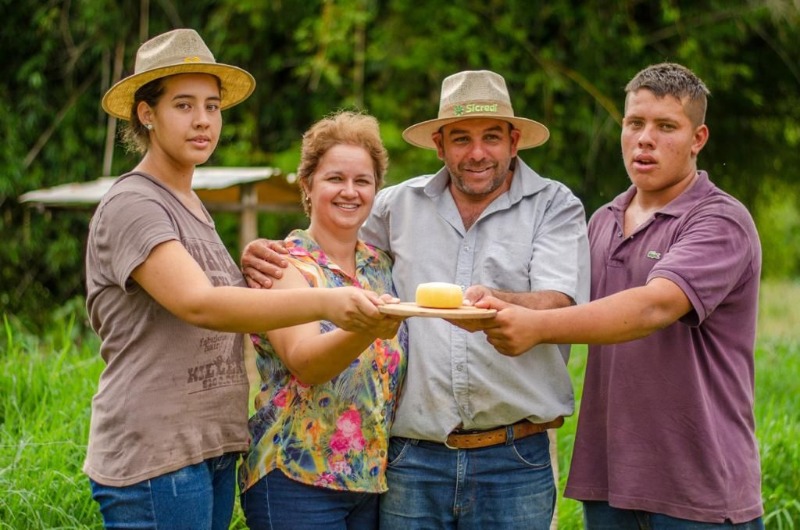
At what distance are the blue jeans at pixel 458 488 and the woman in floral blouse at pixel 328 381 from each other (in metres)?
0.07

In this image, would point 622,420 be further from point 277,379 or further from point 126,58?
point 126,58

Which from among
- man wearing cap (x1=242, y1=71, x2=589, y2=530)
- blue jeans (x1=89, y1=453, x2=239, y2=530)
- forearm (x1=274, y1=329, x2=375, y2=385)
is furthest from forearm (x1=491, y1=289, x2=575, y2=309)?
blue jeans (x1=89, y1=453, x2=239, y2=530)

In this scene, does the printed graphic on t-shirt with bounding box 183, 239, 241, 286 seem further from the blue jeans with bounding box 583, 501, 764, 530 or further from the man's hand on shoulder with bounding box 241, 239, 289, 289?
the blue jeans with bounding box 583, 501, 764, 530

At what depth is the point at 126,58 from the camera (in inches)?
365

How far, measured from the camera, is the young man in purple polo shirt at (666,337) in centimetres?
286

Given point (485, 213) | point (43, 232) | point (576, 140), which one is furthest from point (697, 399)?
Answer: point (43, 232)

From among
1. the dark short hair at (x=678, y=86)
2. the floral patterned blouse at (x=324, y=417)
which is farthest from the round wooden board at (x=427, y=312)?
the dark short hair at (x=678, y=86)

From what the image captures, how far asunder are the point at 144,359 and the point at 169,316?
12 centimetres

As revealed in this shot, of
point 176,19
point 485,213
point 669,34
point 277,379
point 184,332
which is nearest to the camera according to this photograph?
point 184,332

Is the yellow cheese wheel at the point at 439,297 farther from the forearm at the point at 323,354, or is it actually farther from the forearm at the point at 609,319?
the forearm at the point at 609,319

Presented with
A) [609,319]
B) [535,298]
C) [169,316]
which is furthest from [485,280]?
[169,316]

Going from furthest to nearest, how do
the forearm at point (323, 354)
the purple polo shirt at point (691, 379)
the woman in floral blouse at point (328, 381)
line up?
the purple polo shirt at point (691, 379) → the woman in floral blouse at point (328, 381) → the forearm at point (323, 354)

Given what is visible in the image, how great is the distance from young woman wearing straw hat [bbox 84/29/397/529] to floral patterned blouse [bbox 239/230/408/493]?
0.43 feet

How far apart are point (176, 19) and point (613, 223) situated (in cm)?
671
